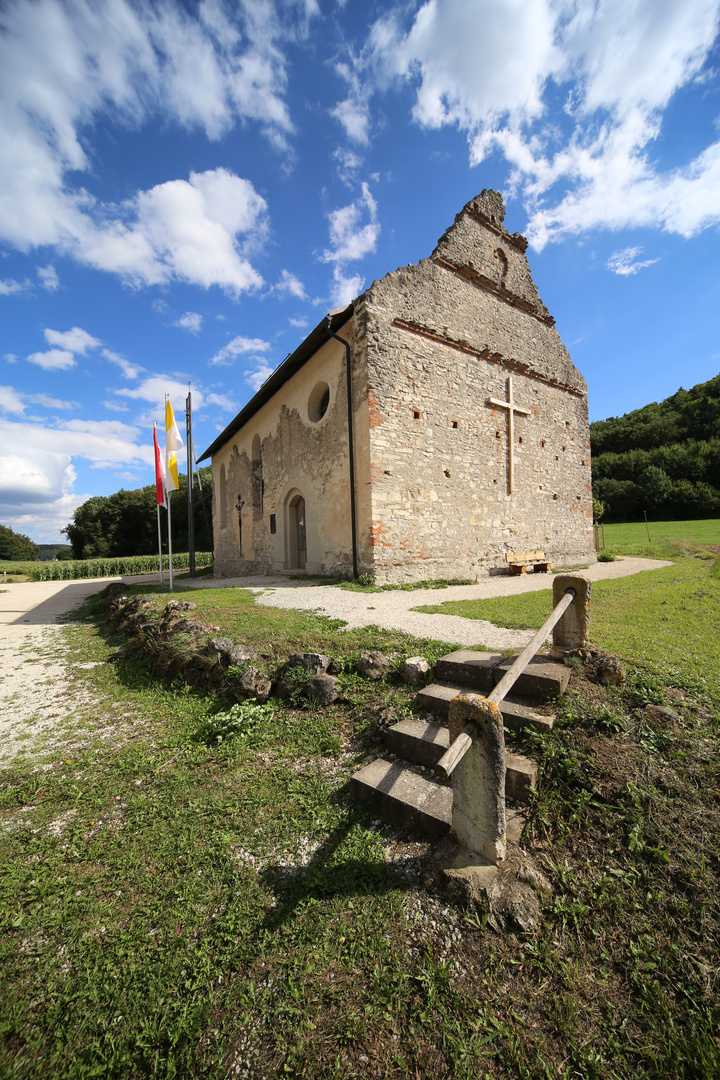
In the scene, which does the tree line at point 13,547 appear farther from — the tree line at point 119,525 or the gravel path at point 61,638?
the gravel path at point 61,638

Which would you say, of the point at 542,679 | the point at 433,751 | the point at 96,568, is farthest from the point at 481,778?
the point at 96,568

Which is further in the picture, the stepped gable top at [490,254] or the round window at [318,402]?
the round window at [318,402]

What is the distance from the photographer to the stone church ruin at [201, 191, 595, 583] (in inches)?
371

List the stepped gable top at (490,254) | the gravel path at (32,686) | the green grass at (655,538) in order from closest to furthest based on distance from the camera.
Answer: the gravel path at (32,686) → the stepped gable top at (490,254) → the green grass at (655,538)

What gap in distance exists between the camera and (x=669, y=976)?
1.64 metres

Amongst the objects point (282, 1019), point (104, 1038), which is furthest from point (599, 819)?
point (104, 1038)

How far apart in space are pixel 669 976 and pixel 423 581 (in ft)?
26.3

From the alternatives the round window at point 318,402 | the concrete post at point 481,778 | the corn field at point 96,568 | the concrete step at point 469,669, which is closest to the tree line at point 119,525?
the corn field at point 96,568

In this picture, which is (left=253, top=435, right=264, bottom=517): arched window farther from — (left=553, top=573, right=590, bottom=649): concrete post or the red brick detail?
(left=553, top=573, right=590, bottom=649): concrete post

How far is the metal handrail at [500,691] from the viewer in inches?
70.3

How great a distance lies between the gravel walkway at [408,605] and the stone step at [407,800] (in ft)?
5.52

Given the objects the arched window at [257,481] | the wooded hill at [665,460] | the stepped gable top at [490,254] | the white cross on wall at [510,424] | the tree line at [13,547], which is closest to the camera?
the stepped gable top at [490,254]

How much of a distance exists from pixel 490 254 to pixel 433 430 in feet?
20.9

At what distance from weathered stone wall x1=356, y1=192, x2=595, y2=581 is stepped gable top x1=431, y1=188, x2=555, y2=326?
4 centimetres
